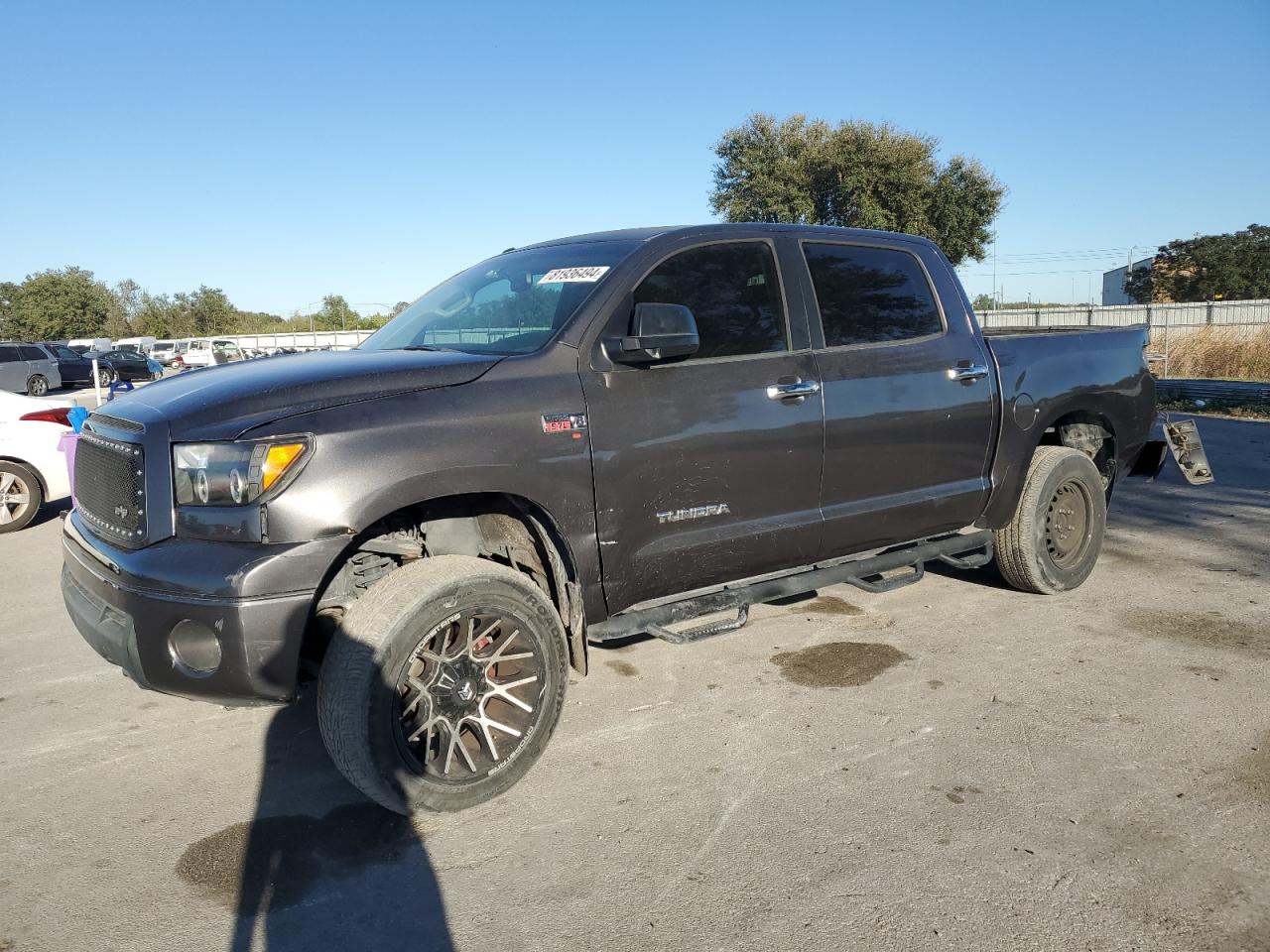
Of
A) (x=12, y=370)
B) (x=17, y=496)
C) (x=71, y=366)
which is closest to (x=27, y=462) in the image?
(x=17, y=496)

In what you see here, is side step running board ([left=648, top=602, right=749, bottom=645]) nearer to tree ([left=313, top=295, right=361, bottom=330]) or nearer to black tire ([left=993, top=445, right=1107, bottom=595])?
black tire ([left=993, top=445, right=1107, bottom=595])

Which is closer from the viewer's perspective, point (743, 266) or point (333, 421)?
point (333, 421)

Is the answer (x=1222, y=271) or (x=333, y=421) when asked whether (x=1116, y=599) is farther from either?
(x=1222, y=271)

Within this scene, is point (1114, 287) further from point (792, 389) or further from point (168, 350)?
point (792, 389)

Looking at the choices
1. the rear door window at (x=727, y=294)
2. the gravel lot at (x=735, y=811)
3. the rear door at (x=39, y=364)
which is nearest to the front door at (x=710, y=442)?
the rear door window at (x=727, y=294)

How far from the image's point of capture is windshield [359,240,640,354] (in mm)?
3650

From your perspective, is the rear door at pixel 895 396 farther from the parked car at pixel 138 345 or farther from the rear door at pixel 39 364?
the parked car at pixel 138 345

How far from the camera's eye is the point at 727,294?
12.9ft

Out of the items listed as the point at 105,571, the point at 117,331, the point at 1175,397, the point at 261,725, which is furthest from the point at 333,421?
the point at 117,331

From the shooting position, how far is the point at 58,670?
4.53m

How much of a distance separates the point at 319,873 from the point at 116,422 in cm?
172

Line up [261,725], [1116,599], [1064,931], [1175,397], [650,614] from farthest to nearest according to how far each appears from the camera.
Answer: [1175,397], [1116,599], [261,725], [650,614], [1064,931]

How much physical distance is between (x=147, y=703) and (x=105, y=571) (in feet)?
4.46

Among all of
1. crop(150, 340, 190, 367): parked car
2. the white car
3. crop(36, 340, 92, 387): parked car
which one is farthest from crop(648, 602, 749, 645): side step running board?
crop(150, 340, 190, 367): parked car
